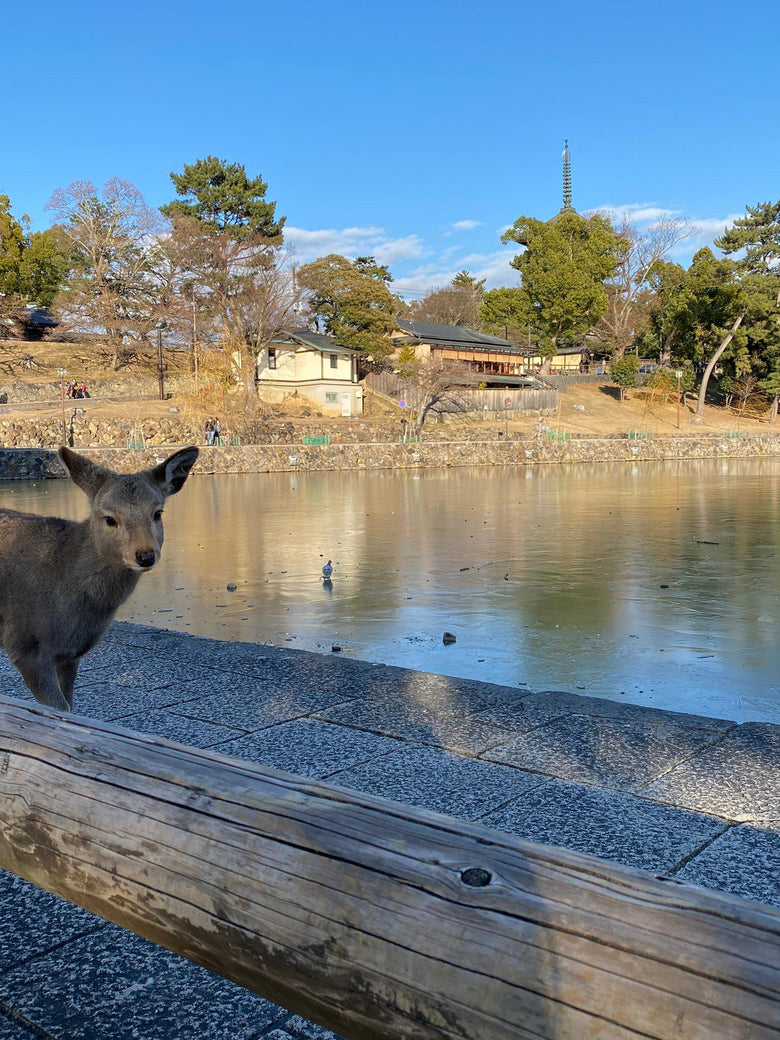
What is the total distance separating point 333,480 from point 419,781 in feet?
120

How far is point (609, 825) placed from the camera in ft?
12.7

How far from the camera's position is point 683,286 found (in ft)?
232

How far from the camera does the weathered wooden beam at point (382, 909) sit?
128 cm

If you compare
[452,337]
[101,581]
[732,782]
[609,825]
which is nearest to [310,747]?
[101,581]

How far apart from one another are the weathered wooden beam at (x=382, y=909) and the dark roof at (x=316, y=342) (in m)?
60.5

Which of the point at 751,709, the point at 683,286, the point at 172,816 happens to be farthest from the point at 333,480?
the point at 683,286

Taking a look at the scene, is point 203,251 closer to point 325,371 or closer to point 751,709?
point 325,371

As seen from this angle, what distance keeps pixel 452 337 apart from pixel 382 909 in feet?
242

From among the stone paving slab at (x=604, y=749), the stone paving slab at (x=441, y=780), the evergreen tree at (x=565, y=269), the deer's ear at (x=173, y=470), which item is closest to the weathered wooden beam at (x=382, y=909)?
the stone paving slab at (x=441, y=780)

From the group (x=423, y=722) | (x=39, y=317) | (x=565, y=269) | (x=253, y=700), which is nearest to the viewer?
(x=423, y=722)

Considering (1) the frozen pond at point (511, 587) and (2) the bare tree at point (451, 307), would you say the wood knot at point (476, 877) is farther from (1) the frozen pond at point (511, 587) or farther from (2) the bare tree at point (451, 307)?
(2) the bare tree at point (451, 307)

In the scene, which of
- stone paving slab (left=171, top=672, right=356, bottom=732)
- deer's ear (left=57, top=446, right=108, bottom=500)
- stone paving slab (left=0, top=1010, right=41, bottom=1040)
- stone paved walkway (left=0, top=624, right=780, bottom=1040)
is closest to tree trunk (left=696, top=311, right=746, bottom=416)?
stone paved walkway (left=0, top=624, right=780, bottom=1040)

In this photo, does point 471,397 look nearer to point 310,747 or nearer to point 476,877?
point 310,747

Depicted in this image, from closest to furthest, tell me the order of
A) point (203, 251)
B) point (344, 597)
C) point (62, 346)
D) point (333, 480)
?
1. point (344, 597)
2. point (333, 480)
3. point (203, 251)
4. point (62, 346)
